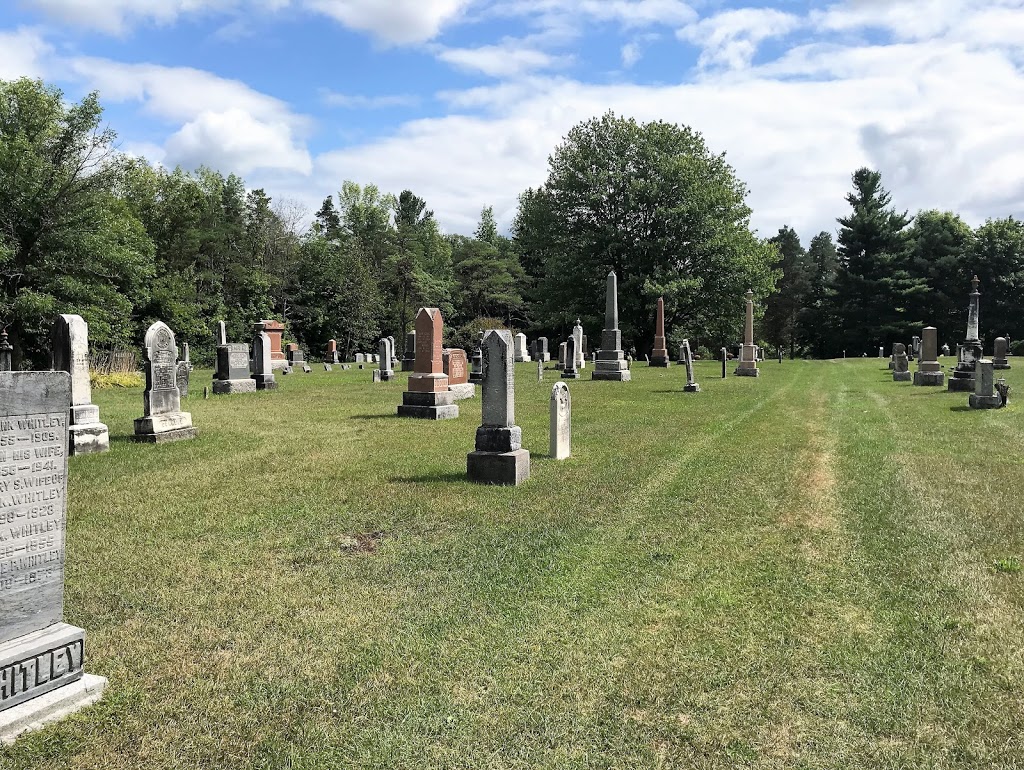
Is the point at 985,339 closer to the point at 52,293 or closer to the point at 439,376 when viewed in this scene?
the point at 439,376

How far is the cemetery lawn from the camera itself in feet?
10.4

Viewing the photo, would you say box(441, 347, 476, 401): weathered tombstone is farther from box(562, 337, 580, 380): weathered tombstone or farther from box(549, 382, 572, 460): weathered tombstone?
box(562, 337, 580, 380): weathered tombstone

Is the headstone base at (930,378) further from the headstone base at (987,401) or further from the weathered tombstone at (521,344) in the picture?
the weathered tombstone at (521,344)

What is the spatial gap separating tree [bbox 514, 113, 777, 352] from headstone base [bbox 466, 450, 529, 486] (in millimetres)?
28729

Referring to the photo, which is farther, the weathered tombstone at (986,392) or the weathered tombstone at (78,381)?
the weathered tombstone at (986,392)

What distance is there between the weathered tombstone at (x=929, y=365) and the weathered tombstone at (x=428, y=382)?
15.6m

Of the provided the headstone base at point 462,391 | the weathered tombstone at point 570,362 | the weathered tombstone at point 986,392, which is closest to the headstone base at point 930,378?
the weathered tombstone at point 986,392

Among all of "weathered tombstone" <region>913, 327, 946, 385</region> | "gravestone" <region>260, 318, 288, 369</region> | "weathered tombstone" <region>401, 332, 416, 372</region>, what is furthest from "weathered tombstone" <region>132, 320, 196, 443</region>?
"weathered tombstone" <region>913, 327, 946, 385</region>

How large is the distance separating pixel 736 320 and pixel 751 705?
3848 cm


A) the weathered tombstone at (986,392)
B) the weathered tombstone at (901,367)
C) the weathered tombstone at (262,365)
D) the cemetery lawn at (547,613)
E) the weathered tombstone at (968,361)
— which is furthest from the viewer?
the weathered tombstone at (901,367)

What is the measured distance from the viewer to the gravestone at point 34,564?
3.18m

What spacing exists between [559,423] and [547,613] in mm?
5042

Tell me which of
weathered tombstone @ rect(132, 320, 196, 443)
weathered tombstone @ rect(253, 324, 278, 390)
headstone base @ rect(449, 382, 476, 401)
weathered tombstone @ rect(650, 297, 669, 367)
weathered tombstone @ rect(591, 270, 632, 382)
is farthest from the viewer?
weathered tombstone @ rect(650, 297, 669, 367)

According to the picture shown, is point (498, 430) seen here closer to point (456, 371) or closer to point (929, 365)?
point (456, 371)
